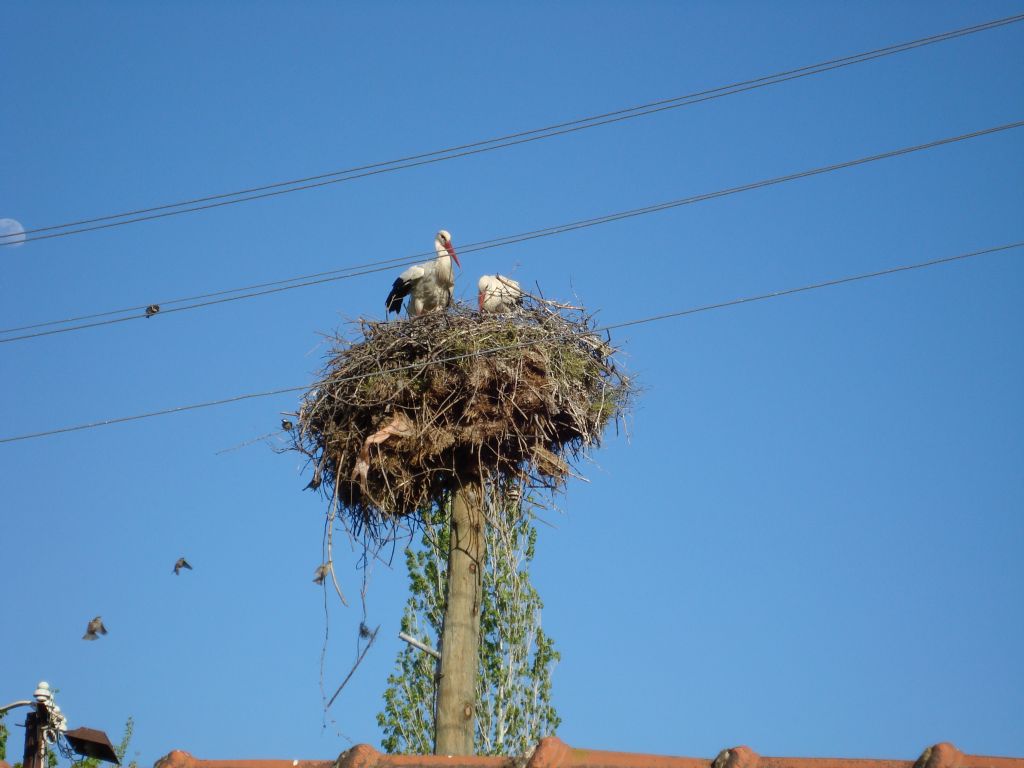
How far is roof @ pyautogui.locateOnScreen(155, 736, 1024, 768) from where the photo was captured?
4.59 metres

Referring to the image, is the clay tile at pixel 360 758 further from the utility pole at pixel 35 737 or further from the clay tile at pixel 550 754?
the utility pole at pixel 35 737

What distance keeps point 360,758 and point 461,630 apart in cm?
317

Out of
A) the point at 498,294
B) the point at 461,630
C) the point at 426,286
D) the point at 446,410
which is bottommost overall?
the point at 461,630

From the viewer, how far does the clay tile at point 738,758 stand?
468cm

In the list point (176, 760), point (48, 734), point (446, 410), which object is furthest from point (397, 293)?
point (176, 760)

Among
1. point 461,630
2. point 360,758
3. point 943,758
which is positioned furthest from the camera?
point 461,630

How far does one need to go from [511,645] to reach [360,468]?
5738 millimetres

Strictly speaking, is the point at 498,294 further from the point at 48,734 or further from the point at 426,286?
the point at 48,734

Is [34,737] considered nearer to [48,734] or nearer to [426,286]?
[48,734]

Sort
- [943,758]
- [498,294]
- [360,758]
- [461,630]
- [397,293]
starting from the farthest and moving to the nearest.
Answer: [397,293], [498,294], [461,630], [360,758], [943,758]

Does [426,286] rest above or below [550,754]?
above

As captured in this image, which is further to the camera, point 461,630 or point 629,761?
point 461,630

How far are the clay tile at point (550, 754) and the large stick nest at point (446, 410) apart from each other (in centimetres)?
379

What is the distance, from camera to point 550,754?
4746mm
